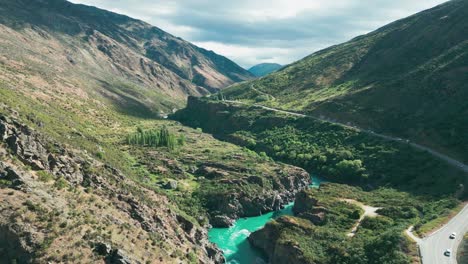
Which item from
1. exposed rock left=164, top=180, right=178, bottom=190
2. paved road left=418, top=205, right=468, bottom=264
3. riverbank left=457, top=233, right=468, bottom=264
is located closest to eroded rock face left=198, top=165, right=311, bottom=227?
exposed rock left=164, top=180, right=178, bottom=190

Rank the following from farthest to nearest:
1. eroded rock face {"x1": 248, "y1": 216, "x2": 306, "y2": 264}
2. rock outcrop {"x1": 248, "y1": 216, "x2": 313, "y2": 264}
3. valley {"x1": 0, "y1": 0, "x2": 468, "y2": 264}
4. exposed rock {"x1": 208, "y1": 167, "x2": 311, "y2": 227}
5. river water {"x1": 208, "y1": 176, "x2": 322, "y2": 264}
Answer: exposed rock {"x1": 208, "y1": 167, "x2": 311, "y2": 227}
river water {"x1": 208, "y1": 176, "x2": 322, "y2": 264}
rock outcrop {"x1": 248, "y1": 216, "x2": 313, "y2": 264}
eroded rock face {"x1": 248, "y1": 216, "x2": 306, "y2": 264}
valley {"x1": 0, "y1": 0, "x2": 468, "y2": 264}

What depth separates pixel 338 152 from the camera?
5866 inches

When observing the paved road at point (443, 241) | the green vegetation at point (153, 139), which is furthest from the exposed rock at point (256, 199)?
the green vegetation at point (153, 139)

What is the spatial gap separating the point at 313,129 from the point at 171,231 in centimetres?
11466

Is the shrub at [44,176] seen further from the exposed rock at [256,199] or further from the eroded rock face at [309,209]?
the eroded rock face at [309,209]

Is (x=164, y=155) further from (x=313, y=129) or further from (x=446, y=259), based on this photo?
(x=446, y=259)

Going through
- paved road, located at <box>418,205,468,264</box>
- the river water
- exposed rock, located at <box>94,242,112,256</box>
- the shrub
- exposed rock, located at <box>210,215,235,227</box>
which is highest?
the shrub

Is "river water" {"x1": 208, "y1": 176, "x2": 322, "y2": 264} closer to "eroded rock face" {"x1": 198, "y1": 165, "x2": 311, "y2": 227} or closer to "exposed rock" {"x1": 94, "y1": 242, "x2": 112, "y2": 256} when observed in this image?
"eroded rock face" {"x1": 198, "y1": 165, "x2": 311, "y2": 227}

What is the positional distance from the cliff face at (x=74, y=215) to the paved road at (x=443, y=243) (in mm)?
38345

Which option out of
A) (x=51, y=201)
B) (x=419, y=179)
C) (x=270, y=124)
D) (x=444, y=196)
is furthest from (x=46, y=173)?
(x=270, y=124)

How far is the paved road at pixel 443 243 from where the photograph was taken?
66062 mm

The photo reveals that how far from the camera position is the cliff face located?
1950 inches

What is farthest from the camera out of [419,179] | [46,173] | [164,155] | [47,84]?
[47,84]

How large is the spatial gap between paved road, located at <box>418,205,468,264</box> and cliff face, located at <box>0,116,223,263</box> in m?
38.3
